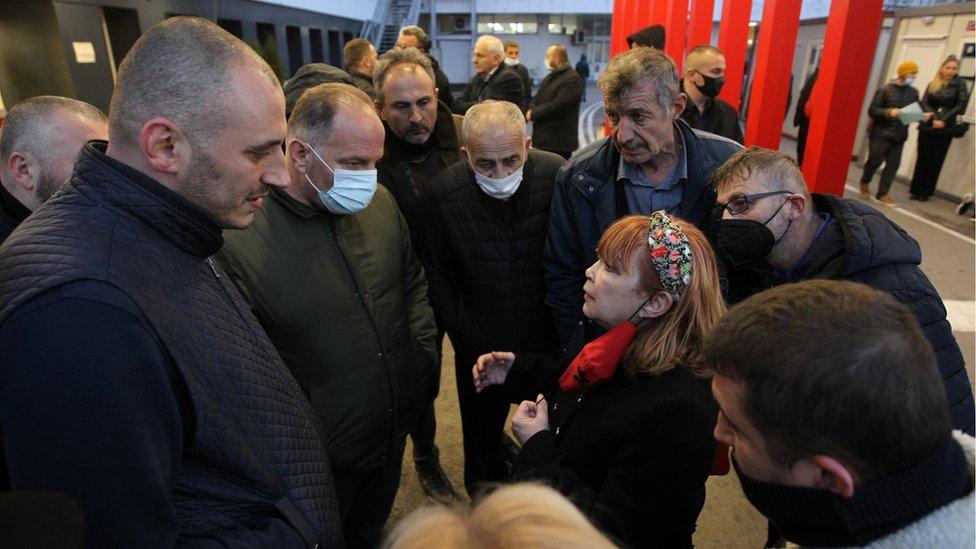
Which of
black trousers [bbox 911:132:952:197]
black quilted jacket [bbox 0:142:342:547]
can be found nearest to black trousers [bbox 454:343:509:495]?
black quilted jacket [bbox 0:142:342:547]

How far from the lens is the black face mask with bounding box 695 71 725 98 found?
12.7 ft

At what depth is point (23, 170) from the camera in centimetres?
176

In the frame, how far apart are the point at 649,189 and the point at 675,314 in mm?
1056

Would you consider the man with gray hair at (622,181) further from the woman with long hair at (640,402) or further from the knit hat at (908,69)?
the knit hat at (908,69)

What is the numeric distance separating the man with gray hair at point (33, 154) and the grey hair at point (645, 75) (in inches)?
78.9

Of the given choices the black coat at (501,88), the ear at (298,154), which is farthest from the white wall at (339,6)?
the ear at (298,154)

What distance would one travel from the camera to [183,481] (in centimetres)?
102

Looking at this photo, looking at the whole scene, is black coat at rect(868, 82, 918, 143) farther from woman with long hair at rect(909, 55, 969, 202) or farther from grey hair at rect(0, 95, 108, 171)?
grey hair at rect(0, 95, 108, 171)

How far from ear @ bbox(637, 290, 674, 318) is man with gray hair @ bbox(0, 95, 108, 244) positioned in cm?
184

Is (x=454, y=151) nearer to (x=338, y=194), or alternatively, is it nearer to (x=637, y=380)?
(x=338, y=194)

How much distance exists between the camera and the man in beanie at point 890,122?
7160mm

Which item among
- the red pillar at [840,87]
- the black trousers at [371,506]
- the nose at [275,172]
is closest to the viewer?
the nose at [275,172]

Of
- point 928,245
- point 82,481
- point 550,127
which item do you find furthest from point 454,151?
point 928,245

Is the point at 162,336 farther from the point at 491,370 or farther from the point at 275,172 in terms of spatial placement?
the point at 491,370
